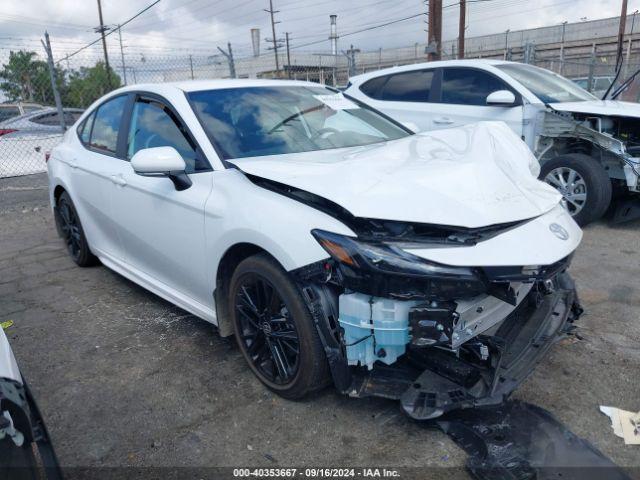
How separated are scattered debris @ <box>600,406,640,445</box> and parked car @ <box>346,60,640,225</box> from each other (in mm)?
2727

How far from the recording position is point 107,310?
12.9 feet

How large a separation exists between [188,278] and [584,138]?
4486mm

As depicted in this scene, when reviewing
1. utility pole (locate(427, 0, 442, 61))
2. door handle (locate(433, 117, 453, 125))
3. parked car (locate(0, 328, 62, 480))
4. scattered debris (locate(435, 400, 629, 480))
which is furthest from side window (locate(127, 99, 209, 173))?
utility pole (locate(427, 0, 442, 61))

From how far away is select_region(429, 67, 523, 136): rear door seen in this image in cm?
601

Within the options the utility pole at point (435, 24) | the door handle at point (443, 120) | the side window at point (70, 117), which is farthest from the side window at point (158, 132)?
the side window at point (70, 117)

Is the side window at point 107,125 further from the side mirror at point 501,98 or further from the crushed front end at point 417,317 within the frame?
the side mirror at point 501,98

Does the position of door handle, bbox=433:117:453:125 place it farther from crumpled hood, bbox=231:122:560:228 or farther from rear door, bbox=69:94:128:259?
rear door, bbox=69:94:128:259

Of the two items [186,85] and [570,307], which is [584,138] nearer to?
[570,307]

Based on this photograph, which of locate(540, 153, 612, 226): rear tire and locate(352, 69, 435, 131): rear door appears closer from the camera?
locate(540, 153, 612, 226): rear tire

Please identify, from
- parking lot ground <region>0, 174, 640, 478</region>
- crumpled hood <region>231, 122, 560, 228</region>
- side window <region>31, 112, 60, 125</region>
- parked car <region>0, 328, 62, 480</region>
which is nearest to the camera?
parked car <region>0, 328, 62, 480</region>

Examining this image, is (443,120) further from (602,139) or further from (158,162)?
(158,162)

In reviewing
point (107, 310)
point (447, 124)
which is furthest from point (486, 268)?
point (447, 124)

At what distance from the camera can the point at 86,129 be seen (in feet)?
14.6

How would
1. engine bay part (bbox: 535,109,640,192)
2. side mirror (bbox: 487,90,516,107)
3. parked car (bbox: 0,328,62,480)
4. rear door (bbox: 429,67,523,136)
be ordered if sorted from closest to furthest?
1. parked car (bbox: 0,328,62,480)
2. engine bay part (bbox: 535,109,640,192)
3. side mirror (bbox: 487,90,516,107)
4. rear door (bbox: 429,67,523,136)
